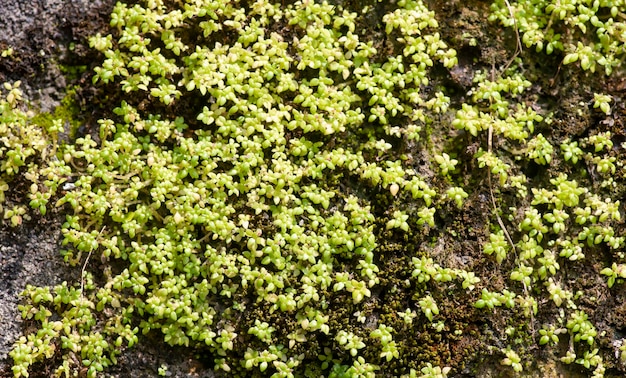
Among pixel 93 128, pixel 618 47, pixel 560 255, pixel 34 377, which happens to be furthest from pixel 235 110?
pixel 618 47

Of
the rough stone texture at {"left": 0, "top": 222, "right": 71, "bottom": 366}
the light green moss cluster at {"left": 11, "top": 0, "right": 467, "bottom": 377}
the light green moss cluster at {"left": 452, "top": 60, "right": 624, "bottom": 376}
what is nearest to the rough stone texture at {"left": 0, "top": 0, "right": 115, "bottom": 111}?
the light green moss cluster at {"left": 11, "top": 0, "right": 467, "bottom": 377}

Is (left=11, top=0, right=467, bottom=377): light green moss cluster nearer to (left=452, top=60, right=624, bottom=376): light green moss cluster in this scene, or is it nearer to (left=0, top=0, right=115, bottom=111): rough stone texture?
(left=0, top=0, right=115, bottom=111): rough stone texture

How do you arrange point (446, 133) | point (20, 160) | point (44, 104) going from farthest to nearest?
point (446, 133) < point (44, 104) < point (20, 160)

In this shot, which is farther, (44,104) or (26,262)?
(44,104)

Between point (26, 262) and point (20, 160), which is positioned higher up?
point (20, 160)

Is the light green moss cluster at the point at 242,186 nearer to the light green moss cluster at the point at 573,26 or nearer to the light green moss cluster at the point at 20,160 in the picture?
the light green moss cluster at the point at 20,160

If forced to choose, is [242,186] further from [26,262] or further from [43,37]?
[43,37]

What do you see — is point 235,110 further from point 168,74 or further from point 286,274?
point 286,274

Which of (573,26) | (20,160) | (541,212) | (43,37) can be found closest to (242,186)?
(20,160)

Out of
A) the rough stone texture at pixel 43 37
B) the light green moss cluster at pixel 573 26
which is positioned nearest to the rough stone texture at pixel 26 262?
the rough stone texture at pixel 43 37
